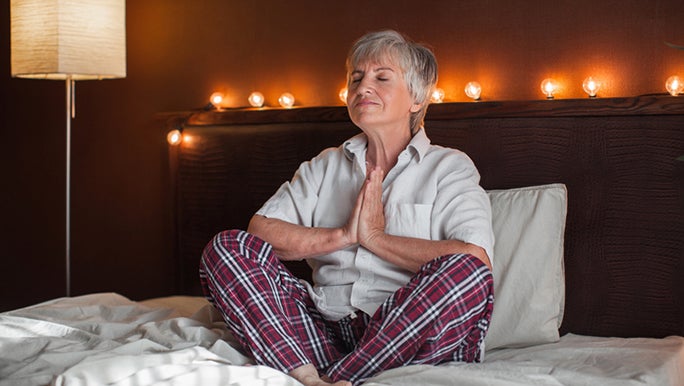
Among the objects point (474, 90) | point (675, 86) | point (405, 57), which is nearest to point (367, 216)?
point (405, 57)

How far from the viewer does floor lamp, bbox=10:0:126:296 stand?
11.1 ft

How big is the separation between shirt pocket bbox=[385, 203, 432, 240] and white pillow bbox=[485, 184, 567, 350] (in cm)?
29

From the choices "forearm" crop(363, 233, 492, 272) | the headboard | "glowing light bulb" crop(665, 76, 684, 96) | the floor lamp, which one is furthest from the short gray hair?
the floor lamp

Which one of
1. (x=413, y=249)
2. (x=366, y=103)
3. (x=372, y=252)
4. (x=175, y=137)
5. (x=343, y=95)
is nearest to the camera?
(x=413, y=249)

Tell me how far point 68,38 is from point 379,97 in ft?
4.85

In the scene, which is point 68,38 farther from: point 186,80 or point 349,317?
point 349,317

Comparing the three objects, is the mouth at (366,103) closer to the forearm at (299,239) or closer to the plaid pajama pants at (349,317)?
the forearm at (299,239)

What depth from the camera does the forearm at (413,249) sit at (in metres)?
2.24

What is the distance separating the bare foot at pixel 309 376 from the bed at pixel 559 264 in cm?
16

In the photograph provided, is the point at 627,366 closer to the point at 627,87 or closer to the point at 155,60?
the point at 627,87

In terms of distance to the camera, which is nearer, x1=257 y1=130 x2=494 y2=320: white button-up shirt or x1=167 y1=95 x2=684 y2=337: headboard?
x1=257 y1=130 x2=494 y2=320: white button-up shirt

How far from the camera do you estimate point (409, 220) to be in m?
2.40

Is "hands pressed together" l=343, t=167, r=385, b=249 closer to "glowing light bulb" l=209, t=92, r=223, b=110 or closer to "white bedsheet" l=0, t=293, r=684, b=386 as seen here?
"white bedsheet" l=0, t=293, r=684, b=386

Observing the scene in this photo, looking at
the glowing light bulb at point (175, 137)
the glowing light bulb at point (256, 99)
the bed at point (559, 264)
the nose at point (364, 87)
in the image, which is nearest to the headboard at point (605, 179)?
the bed at point (559, 264)
